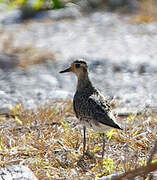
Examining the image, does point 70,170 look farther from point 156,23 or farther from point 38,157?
point 156,23

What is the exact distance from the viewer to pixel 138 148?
4375 millimetres

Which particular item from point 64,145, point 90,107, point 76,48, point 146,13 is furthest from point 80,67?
point 146,13

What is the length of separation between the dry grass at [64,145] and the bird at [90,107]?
19 centimetres

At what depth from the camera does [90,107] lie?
13.8 ft

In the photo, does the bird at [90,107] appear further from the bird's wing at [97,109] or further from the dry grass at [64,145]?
the dry grass at [64,145]

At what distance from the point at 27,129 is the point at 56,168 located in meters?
0.96

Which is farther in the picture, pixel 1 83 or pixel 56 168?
pixel 1 83

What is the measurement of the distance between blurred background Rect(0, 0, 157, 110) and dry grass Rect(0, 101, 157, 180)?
0.56m

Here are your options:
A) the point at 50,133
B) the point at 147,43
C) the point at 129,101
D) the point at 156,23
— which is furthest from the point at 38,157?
the point at 156,23

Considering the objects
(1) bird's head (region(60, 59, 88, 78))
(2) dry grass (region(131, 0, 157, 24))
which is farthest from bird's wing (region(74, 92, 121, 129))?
(2) dry grass (region(131, 0, 157, 24))

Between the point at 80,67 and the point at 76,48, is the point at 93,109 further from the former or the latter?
the point at 76,48

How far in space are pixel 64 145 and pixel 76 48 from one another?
4064 millimetres

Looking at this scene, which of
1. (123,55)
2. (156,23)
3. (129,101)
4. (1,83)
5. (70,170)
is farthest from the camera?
(156,23)

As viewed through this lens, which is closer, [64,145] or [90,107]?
[90,107]
